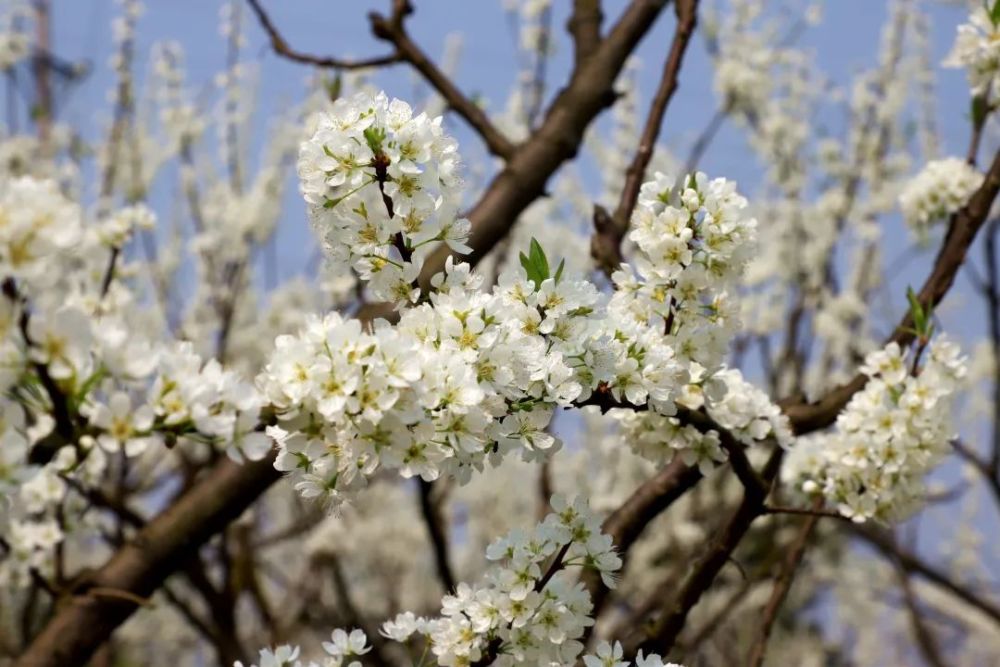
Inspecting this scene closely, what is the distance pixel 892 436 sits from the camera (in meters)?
1.53

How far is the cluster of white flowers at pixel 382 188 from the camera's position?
1.09 metres

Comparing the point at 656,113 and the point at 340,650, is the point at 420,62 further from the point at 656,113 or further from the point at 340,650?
the point at 340,650

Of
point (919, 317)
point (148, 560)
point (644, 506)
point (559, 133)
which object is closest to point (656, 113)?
point (559, 133)

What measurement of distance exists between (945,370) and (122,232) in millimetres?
1995

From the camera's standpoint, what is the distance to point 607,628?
6.11 meters

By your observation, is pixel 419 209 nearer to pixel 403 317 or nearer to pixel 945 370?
pixel 403 317

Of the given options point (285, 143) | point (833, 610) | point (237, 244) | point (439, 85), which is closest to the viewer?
point (439, 85)

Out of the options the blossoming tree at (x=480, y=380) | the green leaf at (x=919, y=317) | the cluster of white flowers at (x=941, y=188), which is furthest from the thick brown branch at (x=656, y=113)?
the cluster of white flowers at (x=941, y=188)

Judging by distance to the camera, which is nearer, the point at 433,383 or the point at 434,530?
the point at 433,383

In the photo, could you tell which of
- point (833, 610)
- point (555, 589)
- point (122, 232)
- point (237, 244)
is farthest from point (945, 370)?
point (833, 610)

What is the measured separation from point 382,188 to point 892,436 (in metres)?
0.90

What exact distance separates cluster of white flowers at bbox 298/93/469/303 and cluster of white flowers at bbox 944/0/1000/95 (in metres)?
1.31

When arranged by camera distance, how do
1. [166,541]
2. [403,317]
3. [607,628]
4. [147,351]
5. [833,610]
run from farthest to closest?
1. [833,610]
2. [607,628]
3. [166,541]
4. [403,317]
5. [147,351]

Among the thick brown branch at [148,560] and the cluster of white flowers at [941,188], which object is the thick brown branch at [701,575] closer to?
the thick brown branch at [148,560]
